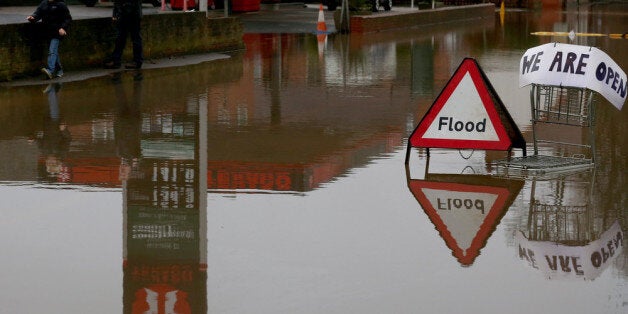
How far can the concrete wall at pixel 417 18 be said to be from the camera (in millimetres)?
39469

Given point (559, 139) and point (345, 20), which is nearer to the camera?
point (559, 139)

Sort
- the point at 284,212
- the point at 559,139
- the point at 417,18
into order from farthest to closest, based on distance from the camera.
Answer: the point at 417,18, the point at 559,139, the point at 284,212

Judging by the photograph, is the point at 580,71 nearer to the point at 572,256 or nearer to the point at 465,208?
the point at 465,208

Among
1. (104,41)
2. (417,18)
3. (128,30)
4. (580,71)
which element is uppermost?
(580,71)

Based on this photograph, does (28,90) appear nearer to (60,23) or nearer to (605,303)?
(60,23)

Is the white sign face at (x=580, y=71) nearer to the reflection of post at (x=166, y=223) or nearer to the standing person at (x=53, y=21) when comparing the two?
the reflection of post at (x=166, y=223)

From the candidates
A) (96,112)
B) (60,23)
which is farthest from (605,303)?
(60,23)

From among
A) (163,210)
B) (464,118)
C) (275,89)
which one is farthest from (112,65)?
(163,210)

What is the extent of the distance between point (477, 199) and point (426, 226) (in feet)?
4.33

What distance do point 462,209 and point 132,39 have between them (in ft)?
46.1

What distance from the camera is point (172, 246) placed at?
9.81 meters

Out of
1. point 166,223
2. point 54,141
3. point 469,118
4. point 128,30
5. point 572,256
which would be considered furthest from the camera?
point 128,30

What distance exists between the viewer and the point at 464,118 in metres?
13.7

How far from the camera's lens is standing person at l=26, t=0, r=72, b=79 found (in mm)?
21891
